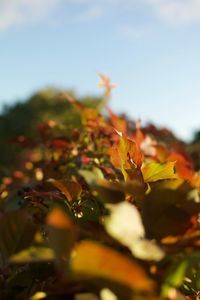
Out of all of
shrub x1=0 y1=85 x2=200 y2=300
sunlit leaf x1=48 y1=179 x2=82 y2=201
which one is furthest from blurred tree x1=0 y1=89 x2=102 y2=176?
shrub x1=0 y1=85 x2=200 y2=300

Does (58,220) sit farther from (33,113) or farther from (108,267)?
(33,113)

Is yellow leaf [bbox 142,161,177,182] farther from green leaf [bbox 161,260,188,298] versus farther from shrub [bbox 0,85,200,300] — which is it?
green leaf [bbox 161,260,188,298]

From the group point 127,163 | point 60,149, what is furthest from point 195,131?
point 127,163

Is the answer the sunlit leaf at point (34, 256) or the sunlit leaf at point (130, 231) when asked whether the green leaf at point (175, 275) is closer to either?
the sunlit leaf at point (130, 231)

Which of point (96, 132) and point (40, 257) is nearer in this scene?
point (40, 257)

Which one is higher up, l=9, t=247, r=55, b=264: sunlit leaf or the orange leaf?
the orange leaf

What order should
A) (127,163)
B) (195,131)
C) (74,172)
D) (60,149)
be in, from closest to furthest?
(127,163), (74,172), (60,149), (195,131)

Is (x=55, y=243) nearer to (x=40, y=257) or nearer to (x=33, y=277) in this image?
(x=40, y=257)

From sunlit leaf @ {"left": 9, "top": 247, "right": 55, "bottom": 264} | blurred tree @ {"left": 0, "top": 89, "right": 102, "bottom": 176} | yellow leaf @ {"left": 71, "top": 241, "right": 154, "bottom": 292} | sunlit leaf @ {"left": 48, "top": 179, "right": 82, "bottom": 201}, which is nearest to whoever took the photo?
yellow leaf @ {"left": 71, "top": 241, "right": 154, "bottom": 292}

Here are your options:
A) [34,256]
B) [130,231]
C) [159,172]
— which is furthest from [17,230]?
[159,172]

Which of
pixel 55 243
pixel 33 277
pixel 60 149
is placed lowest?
pixel 60 149

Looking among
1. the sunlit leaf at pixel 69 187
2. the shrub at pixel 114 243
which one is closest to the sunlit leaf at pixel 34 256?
the shrub at pixel 114 243
